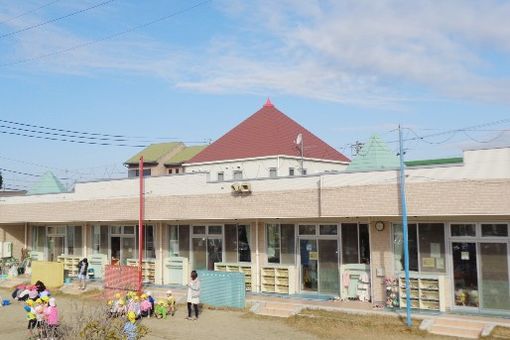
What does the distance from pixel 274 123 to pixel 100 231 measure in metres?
13.5

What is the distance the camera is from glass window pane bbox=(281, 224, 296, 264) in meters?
23.0

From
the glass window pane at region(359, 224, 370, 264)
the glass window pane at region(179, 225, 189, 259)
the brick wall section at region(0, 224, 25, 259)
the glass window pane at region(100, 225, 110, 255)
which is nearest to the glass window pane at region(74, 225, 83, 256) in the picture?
the glass window pane at region(100, 225, 110, 255)

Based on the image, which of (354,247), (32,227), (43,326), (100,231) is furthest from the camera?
(32,227)

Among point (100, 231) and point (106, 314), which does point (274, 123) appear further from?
point (106, 314)

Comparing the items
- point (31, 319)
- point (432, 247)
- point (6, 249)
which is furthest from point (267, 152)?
point (31, 319)

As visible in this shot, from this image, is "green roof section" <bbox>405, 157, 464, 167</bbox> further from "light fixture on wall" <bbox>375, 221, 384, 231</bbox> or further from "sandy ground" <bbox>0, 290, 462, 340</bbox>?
"sandy ground" <bbox>0, 290, 462, 340</bbox>

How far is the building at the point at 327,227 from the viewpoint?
59.4 ft

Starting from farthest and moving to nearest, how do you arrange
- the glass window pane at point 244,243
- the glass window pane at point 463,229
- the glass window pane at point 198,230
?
the glass window pane at point 198,230, the glass window pane at point 244,243, the glass window pane at point 463,229

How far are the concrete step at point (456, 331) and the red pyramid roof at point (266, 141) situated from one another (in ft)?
64.4

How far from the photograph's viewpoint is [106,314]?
12.4 m

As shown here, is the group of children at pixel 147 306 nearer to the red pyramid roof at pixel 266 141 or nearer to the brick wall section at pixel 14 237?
the red pyramid roof at pixel 266 141

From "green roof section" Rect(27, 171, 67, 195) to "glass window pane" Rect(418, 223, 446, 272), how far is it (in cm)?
2275

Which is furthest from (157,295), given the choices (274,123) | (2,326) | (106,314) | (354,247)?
(274,123)

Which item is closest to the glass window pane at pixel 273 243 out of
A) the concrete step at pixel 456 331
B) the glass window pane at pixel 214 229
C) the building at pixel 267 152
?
the glass window pane at pixel 214 229
